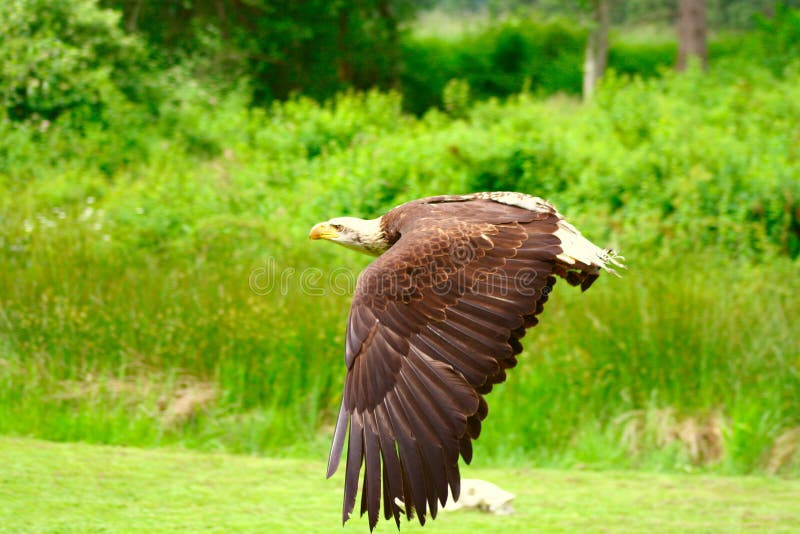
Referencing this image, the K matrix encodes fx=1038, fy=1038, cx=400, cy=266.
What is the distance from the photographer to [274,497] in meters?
5.26

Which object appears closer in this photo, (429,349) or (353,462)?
(353,462)

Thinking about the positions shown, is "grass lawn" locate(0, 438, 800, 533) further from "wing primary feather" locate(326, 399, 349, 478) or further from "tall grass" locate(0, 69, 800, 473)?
"wing primary feather" locate(326, 399, 349, 478)

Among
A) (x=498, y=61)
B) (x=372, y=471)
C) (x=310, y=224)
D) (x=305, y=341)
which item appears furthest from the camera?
(x=498, y=61)

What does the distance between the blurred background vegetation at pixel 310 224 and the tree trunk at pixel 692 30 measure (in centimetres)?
64

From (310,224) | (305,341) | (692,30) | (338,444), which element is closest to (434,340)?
(338,444)

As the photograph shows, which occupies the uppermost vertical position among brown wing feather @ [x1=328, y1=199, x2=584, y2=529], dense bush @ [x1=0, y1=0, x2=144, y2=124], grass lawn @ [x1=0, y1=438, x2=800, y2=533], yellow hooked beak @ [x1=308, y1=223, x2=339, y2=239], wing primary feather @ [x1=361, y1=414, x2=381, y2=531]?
dense bush @ [x1=0, y1=0, x2=144, y2=124]

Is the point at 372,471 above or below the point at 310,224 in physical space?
below

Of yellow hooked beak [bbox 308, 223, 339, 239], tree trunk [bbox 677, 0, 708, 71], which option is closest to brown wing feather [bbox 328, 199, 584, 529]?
yellow hooked beak [bbox 308, 223, 339, 239]

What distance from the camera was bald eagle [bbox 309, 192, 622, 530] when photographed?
12.6 feet

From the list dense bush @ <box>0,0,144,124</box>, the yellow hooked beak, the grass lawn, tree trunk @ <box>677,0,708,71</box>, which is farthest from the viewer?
tree trunk @ <box>677,0,708,71</box>

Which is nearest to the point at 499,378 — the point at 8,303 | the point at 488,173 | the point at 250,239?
the point at 8,303

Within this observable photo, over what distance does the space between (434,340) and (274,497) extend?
167 centimetres

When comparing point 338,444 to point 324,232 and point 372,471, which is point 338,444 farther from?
point 324,232

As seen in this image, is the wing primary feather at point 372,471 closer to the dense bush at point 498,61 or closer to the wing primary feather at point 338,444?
the wing primary feather at point 338,444
